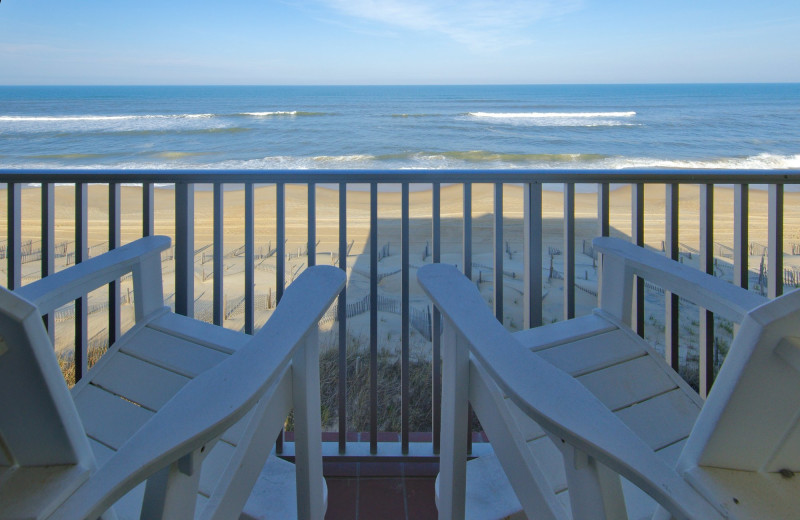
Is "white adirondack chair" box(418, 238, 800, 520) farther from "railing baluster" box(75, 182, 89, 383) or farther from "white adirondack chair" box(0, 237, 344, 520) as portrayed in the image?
"railing baluster" box(75, 182, 89, 383)

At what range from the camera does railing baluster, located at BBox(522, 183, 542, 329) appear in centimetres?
175

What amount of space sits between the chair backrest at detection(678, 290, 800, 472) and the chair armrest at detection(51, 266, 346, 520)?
555 mm

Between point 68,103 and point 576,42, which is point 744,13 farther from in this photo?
point 68,103

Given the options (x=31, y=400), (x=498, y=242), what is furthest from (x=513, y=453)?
(x=498, y=242)

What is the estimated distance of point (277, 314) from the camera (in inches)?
34.0

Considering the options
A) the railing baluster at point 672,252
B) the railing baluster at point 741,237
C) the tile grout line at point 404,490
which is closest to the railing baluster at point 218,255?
the tile grout line at point 404,490

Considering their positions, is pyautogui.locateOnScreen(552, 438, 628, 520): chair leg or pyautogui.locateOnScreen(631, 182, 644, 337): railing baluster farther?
pyautogui.locateOnScreen(631, 182, 644, 337): railing baluster

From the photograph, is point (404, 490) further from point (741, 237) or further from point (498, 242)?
point (741, 237)

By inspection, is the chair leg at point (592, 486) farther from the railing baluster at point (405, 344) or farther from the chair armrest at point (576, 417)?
the railing baluster at point (405, 344)

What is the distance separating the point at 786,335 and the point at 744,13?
29.9m

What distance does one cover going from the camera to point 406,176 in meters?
1.68

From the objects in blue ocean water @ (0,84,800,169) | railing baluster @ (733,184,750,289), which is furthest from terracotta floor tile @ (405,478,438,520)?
blue ocean water @ (0,84,800,169)

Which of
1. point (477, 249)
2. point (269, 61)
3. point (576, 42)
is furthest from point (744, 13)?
point (477, 249)

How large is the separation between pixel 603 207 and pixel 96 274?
154cm
